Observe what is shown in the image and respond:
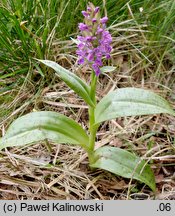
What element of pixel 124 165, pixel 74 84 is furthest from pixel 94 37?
pixel 124 165

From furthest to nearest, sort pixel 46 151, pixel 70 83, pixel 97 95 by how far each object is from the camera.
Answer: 1. pixel 97 95
2. pixel 46 151
3. pixel 70 83

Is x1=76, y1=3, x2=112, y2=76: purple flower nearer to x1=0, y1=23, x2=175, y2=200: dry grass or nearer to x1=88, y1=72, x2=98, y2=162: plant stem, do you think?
x1=88, y1=72, x2=98, y2=162: plant stem

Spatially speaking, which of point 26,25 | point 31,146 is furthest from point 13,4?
point 31,146

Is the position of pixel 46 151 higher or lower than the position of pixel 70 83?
lower

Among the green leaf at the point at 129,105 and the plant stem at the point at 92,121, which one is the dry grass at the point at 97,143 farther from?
the green leaf at the point at 129,105

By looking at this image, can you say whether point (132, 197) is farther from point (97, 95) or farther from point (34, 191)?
point (97, 95)

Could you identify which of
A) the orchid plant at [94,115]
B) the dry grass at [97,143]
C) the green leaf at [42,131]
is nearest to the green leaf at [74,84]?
the orchid plant at [94,115]

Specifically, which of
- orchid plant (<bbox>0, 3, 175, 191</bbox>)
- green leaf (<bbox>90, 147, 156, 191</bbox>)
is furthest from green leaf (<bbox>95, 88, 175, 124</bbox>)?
green leaf (<bbox>90, 147, 156, 191</bbox>)
